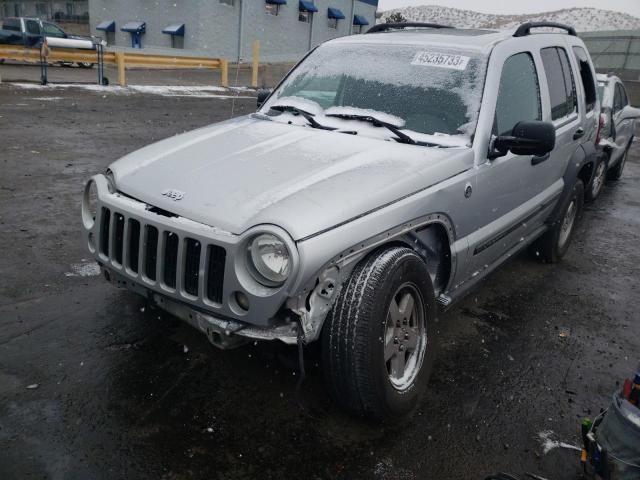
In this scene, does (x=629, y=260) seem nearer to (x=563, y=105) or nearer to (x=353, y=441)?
(x=563, y=105)

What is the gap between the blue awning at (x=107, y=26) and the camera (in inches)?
1180

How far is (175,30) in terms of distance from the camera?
2705 cm

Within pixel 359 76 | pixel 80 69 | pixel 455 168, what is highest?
pixel 359 76

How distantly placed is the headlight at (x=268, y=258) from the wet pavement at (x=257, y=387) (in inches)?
23.4

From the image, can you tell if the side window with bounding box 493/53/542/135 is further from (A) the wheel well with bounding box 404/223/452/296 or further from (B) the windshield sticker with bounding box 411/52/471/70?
(A) the wheel well with bounding box 404/223/452/296

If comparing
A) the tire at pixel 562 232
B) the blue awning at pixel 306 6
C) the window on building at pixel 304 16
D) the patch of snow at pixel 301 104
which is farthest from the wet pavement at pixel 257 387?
the window on building at pixel 304 16

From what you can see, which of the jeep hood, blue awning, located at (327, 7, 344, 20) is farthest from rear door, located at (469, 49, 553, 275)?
blue awning, located at (327, 7, 344, 20)

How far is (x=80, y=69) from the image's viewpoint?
20.9 meters

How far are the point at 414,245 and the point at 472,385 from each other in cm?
93

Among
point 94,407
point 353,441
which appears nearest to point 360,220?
point 353,441

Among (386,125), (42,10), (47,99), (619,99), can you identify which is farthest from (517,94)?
(42,10)

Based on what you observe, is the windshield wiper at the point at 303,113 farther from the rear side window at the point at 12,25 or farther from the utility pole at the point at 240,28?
the utility pole at the point at 240,28

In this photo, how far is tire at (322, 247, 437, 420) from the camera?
98.9 inches

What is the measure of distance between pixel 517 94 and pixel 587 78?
198 cm
